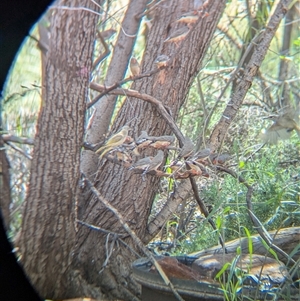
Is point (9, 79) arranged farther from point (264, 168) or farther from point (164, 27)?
point (264, 168)

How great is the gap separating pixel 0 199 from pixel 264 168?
1.59m

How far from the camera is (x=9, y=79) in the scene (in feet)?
8.87

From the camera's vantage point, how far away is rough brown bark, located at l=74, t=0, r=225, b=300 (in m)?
2.85

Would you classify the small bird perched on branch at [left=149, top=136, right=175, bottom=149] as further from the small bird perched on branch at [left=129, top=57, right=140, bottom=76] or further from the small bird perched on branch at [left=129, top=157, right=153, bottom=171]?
the small bird perched on branch at [left=129, top=57, right=140, bottom=76]

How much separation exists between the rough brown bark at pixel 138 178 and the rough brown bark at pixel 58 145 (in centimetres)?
54

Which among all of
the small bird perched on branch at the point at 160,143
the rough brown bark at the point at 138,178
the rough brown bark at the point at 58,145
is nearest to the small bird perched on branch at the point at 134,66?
the rough brown bark at the point at 138,178

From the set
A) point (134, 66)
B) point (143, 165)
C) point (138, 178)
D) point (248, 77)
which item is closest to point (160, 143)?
point (143, 165)

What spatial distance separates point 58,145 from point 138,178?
769mm

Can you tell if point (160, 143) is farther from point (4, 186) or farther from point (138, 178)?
point (4, 186)

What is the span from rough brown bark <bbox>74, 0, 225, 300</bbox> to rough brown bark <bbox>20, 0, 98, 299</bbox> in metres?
0.54

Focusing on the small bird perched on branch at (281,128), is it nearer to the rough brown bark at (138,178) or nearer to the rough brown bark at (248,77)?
the rough brown bark at (248,77)

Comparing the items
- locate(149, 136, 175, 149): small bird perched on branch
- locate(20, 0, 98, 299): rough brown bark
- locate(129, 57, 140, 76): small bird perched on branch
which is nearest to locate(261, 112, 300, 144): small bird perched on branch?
locate(129, 57, 140, 76): small bird perched on branch

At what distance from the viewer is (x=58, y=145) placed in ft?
7.16

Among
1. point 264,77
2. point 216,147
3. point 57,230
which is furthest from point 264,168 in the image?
point 264,77
